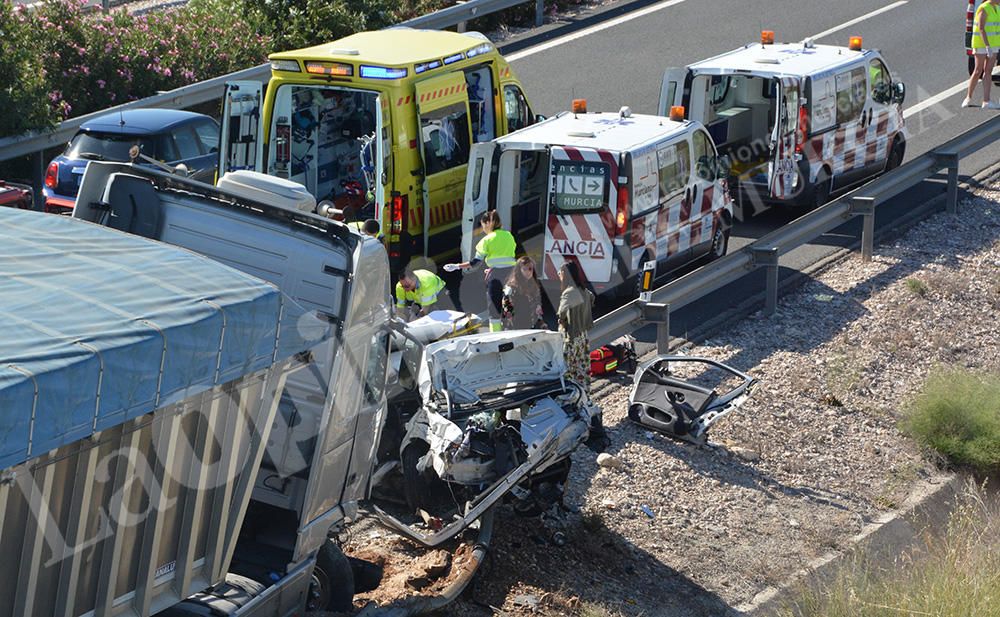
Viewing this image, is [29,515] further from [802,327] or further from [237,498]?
[802,327]

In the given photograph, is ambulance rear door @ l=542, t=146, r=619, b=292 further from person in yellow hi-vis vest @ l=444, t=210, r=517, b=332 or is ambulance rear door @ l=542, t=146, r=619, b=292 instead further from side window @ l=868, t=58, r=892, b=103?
side window @ l=868, t=58, r=892, b=103

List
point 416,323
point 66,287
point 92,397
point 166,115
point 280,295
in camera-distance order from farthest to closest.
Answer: point 166,115, point 416,323, point 280,295, point 66,287, point 92,397

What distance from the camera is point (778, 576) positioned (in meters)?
9.69

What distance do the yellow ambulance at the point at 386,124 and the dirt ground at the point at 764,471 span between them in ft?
9.54

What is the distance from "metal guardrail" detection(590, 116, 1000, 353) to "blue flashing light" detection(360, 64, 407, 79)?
3.19 metres

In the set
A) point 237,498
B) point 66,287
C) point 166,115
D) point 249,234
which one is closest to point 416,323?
point 249,234

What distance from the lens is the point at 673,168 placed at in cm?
1388

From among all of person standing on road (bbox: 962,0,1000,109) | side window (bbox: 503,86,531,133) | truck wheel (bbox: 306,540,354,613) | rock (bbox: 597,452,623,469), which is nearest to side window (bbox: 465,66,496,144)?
side window (bbox: 503,86,531,133)

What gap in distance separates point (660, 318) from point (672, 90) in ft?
16.3

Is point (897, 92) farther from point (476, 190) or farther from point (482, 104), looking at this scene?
point (476, 190)

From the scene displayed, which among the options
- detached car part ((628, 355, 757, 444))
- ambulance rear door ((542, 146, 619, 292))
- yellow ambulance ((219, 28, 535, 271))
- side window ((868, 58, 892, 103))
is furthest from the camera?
side window ((868, 58, 892, 103))

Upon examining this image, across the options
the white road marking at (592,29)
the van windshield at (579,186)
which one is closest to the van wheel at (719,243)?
the van windshield at (579,186)

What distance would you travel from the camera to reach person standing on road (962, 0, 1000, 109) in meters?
20.4

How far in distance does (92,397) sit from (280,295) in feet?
4.49
